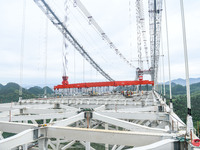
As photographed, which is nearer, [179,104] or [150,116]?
[150,116]

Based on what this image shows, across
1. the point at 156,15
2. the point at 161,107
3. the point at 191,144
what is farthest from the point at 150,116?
the point at 156,15

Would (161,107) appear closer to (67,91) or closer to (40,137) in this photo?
(40,137)

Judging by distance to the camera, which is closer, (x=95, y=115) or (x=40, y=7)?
(x=95, y=115)

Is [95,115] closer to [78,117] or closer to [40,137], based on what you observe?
[78,117]

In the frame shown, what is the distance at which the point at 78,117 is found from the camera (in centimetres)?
761

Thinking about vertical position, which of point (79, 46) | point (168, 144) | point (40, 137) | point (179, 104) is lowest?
point (179, 104)

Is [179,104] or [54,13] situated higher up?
[54,13]

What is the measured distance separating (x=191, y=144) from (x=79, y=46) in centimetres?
4404

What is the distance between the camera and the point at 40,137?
16.7 feet

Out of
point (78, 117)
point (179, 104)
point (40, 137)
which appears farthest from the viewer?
point (179, 104)

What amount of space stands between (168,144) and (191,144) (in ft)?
1.50

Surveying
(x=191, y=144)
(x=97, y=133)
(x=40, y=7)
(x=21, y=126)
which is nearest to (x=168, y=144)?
(x=191, y=144)

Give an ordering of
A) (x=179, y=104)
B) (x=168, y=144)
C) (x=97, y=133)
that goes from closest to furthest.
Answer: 1. (x=168, y=144)
2. (x=97, y=133)
3. (x=179, y=104)

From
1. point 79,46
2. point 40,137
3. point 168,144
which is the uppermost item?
point 79,46
